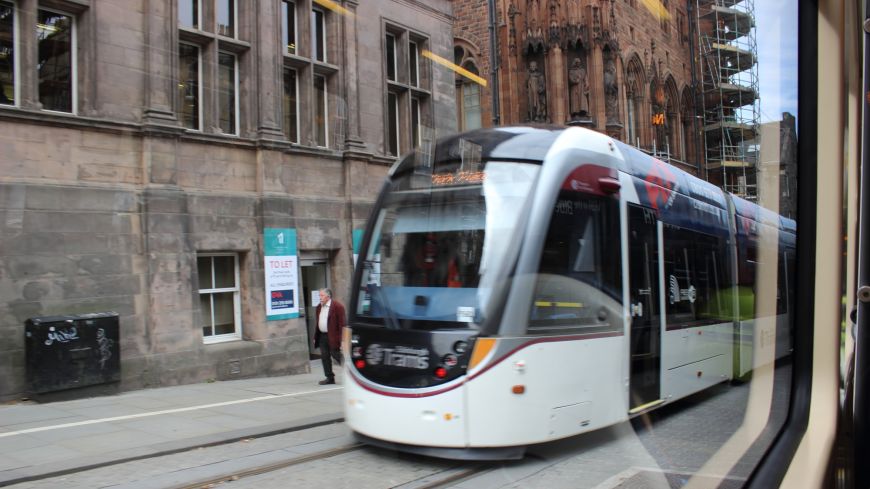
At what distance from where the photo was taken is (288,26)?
13016mm

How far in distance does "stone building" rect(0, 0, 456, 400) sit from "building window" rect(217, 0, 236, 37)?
0.02 m

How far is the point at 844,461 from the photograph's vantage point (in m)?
2.70

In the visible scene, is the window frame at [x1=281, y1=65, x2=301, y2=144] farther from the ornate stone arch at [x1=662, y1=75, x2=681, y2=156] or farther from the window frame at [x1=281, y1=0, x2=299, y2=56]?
the ornate stone arch at [x1=662, y1=75, x2=681, y2=156]

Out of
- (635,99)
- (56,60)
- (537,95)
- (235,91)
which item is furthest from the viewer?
(235,91)

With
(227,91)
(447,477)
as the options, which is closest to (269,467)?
(447,477)

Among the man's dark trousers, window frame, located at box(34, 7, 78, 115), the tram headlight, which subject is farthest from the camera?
the man's dark trousers

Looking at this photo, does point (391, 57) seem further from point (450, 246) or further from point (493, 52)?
point (493, 52)

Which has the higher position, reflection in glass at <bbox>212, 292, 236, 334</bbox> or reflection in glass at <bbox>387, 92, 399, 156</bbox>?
reflection in glass at <bbox>387, 92, 399, 156</bbox>

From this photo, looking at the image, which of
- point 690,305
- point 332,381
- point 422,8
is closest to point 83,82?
point 332,381

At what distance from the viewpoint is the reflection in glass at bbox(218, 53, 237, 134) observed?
12.5 meters

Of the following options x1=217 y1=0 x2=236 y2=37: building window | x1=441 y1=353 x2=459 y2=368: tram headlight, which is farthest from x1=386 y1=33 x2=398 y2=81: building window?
x1=217 y1=0 x2=236 y2=37: building window

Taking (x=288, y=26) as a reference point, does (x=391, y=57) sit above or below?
below

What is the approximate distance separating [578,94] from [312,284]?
33.7 feet

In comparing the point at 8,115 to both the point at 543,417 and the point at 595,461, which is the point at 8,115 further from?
the point at 595,461
